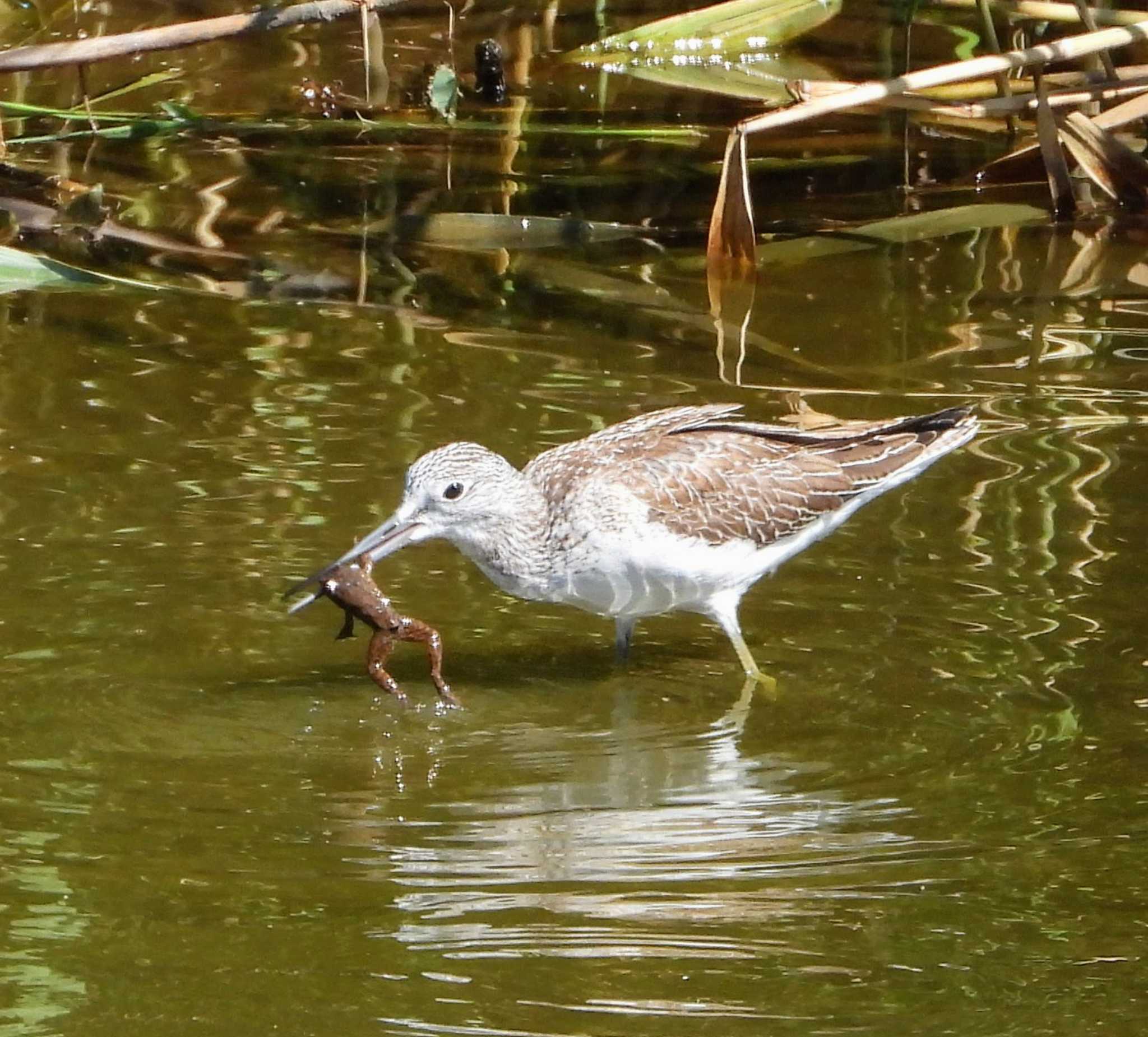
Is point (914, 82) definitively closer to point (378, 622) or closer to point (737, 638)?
point (737, 638)

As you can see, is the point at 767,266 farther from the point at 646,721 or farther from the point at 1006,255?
the point at 646,721

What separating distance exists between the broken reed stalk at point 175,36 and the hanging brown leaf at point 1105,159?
3.14 m

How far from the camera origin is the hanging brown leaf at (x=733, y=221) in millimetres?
9008

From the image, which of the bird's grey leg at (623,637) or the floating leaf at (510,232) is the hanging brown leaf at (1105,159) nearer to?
the floating leaf at (510,232)

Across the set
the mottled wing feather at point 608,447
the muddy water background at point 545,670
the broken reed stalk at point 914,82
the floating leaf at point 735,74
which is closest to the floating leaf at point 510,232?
the muddy water background at point 545,670

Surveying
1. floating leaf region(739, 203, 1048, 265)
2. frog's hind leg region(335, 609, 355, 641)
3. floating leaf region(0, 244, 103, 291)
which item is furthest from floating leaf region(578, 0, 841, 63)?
frog's hind leg region(335, 609, 355, 641)

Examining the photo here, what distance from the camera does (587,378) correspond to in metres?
8.13

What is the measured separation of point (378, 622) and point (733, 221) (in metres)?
4.05

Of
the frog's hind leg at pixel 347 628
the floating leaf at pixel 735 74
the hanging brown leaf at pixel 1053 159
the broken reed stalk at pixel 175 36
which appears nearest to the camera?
the frog's hind leg at pixel 347 628

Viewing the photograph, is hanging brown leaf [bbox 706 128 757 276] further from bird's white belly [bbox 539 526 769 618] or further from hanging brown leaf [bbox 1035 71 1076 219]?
bird's white belly [bbox 539 526 769 618]

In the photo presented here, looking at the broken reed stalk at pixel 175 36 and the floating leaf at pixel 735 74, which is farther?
the floating leaf at pixel 735 74

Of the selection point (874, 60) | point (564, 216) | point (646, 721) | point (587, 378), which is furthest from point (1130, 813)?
point (874, 60)

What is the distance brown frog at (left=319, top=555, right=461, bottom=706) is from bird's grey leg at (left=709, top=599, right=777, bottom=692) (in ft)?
2.78

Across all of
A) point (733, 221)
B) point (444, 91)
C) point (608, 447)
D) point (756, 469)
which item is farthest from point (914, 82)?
point (444, 91)
